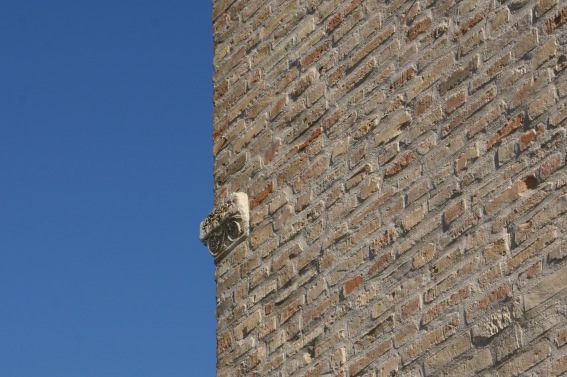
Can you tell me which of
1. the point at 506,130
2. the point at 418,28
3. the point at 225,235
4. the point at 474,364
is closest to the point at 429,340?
the point at 474,364

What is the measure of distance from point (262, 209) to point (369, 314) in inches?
42.4

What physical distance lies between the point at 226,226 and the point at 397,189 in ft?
4.06

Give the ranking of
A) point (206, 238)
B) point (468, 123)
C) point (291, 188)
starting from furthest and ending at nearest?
1. point (206, 238)
2. point (291, 188)
3. point (468, 123)

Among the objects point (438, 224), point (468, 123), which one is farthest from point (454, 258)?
point (468, 123)

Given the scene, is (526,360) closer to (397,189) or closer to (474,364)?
(474,364)

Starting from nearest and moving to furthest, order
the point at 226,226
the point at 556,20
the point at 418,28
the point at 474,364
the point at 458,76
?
the point at 474,364 → the point at 556,20 → the point at 458,76 → the point at 418,28 → the point at 226,226

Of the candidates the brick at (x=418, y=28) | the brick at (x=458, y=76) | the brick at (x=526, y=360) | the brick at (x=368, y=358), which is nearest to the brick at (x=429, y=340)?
the brick at (x=368, y=358)

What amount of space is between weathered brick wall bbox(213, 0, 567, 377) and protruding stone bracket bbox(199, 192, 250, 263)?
5 centimetres

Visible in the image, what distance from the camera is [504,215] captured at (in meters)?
4.84

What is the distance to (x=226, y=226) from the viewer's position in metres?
6.31

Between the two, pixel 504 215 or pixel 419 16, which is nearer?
pixel 504 215

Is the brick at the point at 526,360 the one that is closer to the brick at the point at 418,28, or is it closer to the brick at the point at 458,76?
the brick at the point at 458,76

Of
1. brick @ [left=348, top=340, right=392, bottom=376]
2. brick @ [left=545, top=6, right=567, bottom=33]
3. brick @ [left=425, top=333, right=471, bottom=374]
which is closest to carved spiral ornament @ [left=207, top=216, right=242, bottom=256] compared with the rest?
brick @ [left=348, top=340, right=392, bottom=376]

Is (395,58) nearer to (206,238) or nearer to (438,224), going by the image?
(438,224)
